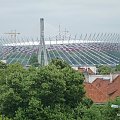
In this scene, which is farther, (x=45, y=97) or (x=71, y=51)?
(x=71, y=51)

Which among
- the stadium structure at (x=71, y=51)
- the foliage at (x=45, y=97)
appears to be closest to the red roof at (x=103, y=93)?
the foliage at (x=45, y=97)

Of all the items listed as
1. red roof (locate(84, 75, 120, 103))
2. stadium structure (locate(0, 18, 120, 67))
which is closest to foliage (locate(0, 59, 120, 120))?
red roof (locate(84, 75, 120, 103))

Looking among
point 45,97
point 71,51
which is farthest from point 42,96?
point 71,51

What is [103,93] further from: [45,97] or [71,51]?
[71,51]

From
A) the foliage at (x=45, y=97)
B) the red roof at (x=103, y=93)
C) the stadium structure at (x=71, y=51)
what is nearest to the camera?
the foliage at (x=45, y=97)

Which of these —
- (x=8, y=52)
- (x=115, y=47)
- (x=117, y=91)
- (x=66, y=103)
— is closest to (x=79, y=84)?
(x=66, y=103)

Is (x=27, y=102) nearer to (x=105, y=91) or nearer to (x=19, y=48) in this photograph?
(x=105, y=91)

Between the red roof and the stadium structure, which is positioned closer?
the red roof

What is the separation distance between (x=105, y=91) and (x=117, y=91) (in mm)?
3639

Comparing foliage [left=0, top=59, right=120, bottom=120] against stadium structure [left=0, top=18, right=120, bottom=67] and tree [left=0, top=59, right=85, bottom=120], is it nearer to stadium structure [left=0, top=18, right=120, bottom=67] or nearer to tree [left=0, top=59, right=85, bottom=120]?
tree [left=0, top=59, right=85, bottom=120]

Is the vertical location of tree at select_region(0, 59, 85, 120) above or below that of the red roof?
above

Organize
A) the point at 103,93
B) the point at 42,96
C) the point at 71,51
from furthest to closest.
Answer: the point at 71,51 → the point at 103,93 → the point at 42,96

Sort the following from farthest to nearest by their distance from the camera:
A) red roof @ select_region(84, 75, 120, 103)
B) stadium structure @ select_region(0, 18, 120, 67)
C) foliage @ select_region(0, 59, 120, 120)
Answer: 1. stadium structure @ select_region(0, 18, 120, 67)
2. red roof @ select_region(84, 75, 120, 103)
3. foliage @ select_region(0, 59, 120, 120)

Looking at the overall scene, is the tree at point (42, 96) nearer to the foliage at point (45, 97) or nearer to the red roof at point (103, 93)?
the foliage at point (45, 97)
